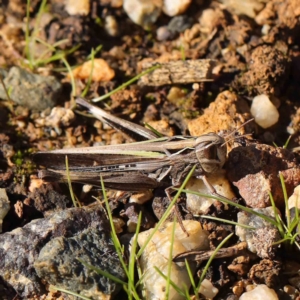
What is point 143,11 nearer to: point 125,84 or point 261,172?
point 125,84

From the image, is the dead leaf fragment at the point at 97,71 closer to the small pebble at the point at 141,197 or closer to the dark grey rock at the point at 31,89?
the dark grey rock at the point at 31,89

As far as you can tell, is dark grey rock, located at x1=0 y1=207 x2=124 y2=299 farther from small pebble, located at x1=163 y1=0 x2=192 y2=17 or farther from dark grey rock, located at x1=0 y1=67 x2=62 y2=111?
small pebble, located at x1=163 y1=0 x2=192 y2=17

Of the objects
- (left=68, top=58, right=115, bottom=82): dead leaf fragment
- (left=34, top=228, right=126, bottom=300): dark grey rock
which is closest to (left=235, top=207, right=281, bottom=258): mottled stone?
(left=34, top=228, right=126, bottom=300): dark grey rock

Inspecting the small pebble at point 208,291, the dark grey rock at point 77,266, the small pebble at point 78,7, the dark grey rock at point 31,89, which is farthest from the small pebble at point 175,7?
the small pebble at point 208,291

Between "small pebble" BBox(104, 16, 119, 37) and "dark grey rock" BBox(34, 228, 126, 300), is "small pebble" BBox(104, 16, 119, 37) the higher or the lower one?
the higher one

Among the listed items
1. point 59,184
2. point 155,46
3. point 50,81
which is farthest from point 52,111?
point 155,46
